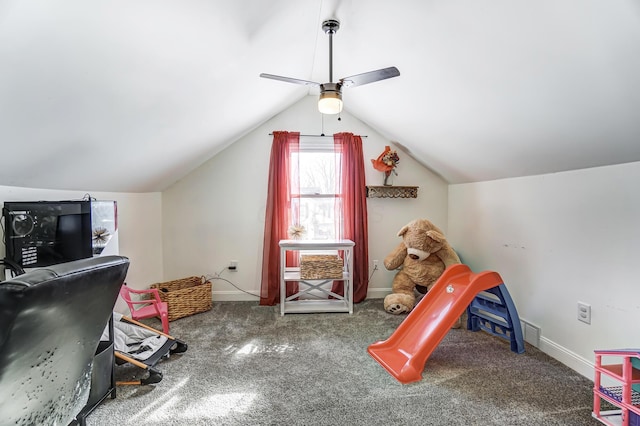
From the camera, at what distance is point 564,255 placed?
233 cm

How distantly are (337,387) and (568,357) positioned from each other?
168 centimetres

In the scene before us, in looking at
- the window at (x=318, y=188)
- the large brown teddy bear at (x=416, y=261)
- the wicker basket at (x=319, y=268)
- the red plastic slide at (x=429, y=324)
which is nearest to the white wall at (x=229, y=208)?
the window at (x=318, y=188)

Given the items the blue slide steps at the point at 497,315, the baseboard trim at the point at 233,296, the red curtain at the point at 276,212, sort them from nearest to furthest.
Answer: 1. the blue slide steps at the point at 497,315
2. the red curtain at the point at 276,212
3. the baseboard trim at the point at 233,296

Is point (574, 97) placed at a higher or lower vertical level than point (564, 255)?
higher

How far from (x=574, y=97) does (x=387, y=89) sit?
1.43m

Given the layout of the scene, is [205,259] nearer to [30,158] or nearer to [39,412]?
[30,158]

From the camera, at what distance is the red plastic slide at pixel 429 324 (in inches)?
86.7

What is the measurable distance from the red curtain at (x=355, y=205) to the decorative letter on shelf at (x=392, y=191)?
→ 107 millimetres

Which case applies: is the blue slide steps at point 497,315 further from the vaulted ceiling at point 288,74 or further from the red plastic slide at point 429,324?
the vaulted ceiling at point 288,74

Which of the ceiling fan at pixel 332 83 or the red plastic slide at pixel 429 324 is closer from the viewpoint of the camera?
the ceiling fan at pixel 332 83

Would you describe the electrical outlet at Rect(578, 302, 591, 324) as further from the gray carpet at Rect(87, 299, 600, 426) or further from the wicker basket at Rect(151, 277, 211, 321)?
the wicker basket at Rect(151, 277, 211, 321)

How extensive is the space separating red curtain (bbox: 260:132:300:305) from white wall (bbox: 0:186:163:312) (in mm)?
1238

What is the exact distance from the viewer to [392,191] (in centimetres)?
395

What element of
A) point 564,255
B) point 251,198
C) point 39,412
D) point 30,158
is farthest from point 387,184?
point 39,412
